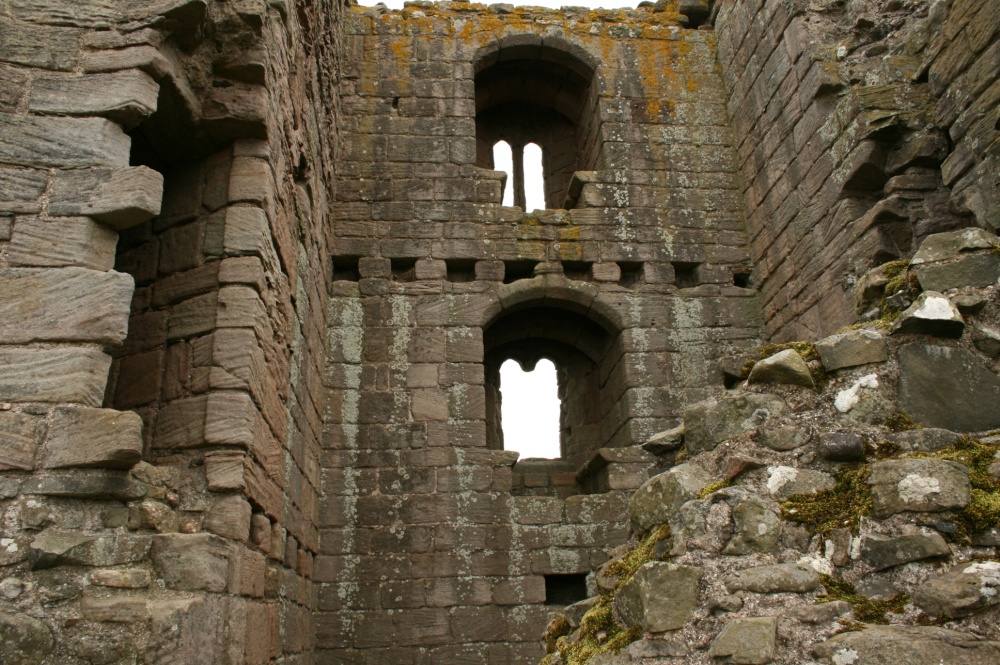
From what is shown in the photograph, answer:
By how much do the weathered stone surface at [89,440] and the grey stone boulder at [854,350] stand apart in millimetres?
3051

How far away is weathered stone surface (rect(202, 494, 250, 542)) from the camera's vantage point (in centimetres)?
399

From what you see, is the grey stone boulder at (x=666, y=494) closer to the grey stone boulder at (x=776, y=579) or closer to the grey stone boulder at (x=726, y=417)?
the grey stone boulder at (x=726, y=417)

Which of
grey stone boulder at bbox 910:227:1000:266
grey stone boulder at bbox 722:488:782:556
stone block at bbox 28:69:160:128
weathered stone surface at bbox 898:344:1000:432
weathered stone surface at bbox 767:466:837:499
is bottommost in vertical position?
grey stone boulder at bbox 722:488:782:556

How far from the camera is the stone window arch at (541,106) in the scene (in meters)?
9.59

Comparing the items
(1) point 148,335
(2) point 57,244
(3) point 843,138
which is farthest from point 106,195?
(3) point 843,138

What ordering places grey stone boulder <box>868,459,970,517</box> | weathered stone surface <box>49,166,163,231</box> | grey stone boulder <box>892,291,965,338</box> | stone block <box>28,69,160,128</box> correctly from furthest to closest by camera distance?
1. stone block <box>28,69,160,128</box>
2. weathered stone surface <box>49,166,163,231</box>
3. grey stone boulder <box>892,291,965,338</box>
4. grey stone boulder <box>868,459,970,517</box>

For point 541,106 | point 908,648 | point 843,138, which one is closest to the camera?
point 908,648

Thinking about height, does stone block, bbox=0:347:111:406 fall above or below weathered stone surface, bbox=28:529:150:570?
above

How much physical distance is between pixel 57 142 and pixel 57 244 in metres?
0.55

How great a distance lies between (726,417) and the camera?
11.2ft

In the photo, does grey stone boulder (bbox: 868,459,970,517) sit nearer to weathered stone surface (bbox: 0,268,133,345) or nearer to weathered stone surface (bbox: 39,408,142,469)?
weathered stone surface (bbox: 39,408,142,469)

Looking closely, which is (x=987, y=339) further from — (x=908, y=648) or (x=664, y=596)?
(x=664, y=596)

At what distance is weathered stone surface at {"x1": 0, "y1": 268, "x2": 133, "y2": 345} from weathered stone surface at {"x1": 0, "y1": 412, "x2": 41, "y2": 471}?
1.21 feet

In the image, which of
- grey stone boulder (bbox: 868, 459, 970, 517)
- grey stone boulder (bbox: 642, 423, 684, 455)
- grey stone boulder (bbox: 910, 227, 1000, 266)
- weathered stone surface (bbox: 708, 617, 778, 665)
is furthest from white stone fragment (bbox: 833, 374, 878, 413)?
weathered stone surface (bbox: 708, 617, 778, 665)
